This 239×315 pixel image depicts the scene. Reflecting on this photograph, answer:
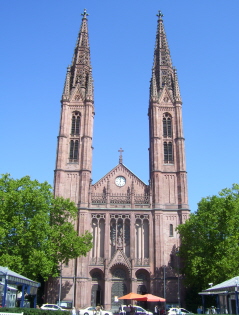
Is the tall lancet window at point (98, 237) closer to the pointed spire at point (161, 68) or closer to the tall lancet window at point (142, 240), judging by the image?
the tall lancet window at point (142, 240)

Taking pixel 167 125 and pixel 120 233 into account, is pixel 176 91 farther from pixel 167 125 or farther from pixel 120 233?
pixel 120 233

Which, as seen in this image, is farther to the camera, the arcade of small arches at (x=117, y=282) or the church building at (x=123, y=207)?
the arcade of small arches at (x=117, y=282)

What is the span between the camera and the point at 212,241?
41.8m

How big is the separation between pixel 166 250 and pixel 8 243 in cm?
2193

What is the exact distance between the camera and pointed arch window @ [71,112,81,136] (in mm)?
57562

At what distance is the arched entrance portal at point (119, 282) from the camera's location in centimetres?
4894

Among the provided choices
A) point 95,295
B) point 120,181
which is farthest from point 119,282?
point 120,181

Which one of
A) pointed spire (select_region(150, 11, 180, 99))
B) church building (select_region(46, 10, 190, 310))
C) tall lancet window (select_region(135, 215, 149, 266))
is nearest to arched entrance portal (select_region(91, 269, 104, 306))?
church building (select_region(46, 10, 190, 310))

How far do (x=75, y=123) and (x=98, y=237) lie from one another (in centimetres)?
1815

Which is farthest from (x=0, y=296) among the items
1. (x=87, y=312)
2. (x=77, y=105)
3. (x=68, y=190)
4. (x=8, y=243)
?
(x=77, y=105)

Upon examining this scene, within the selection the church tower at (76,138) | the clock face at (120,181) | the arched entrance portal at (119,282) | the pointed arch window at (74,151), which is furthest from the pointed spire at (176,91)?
the arched entrance portal at (119,282)

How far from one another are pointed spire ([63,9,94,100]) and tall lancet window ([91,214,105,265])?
65.1 feet

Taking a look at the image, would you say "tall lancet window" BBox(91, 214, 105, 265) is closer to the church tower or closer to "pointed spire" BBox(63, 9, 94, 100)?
the church tower

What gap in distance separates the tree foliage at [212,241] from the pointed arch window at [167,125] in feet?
49.9
